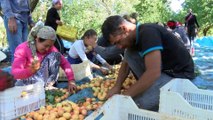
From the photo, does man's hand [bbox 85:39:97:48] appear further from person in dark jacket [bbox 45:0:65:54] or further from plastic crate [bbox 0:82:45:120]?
plastic crate [bbox 0:82:45:120]

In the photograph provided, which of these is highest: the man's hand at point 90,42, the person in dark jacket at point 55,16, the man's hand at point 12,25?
the person in dark jacket at point 55,16

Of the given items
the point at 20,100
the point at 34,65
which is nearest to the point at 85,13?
the point at 34,65

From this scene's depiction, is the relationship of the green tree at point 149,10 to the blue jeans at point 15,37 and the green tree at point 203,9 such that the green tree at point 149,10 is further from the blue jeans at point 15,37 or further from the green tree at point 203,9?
the blue jeans at point 15,37

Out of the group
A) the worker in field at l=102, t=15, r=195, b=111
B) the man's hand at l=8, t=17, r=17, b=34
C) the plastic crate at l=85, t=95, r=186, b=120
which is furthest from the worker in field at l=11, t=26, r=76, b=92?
the plastic crate at l=85, t=95, r=186, b=120

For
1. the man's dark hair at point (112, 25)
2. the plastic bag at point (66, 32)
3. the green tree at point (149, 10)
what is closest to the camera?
the man's dark hair at point (112, 25)

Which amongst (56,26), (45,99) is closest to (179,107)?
(45,99)

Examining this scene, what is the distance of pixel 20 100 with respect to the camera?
2.44 meters

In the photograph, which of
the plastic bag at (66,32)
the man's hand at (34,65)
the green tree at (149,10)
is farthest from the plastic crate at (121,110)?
the green tree at (149,10)

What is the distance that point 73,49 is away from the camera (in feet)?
14.5

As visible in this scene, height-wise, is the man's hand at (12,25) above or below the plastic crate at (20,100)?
above

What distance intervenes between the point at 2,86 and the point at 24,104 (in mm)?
356

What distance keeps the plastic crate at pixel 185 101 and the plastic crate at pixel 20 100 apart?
107 centimetres

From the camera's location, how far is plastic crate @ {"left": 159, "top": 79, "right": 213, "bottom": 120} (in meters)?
1.77

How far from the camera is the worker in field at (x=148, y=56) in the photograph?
2262 mm
